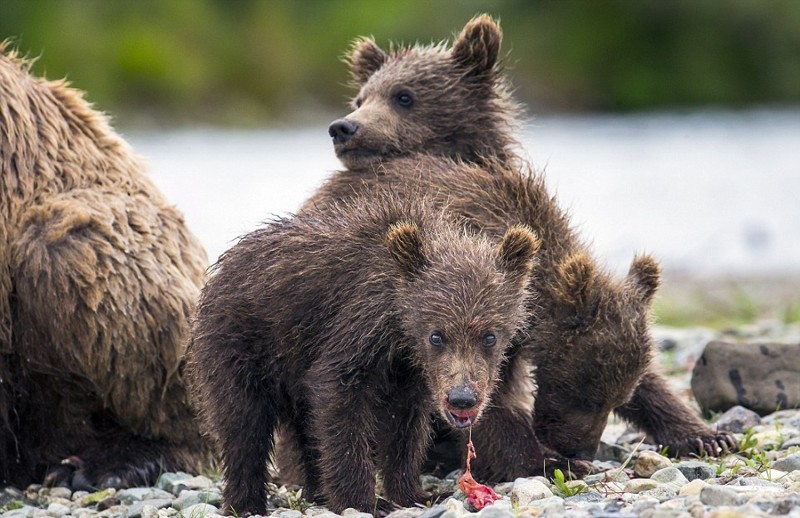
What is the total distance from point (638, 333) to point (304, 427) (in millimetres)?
1799

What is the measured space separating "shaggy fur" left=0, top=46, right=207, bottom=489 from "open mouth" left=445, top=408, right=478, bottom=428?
2.37m

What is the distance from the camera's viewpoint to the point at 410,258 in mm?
6207

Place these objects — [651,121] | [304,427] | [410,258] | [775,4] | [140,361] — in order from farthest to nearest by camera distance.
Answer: [775,4] < [651,121] < [140,361] < [304,427] < [410,258]

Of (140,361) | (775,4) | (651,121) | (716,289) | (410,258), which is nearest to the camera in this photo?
(410,258)

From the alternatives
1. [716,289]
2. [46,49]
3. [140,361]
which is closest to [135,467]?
[140,361]

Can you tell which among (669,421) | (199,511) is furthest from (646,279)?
(199,511)

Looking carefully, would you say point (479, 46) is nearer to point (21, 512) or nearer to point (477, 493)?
point (477, 493)

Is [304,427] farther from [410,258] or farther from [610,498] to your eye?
[610,498]

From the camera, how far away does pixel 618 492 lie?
20.8ft

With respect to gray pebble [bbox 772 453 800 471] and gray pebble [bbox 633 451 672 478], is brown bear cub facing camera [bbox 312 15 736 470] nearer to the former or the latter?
gray pebble [bbox 633 451 672 478]

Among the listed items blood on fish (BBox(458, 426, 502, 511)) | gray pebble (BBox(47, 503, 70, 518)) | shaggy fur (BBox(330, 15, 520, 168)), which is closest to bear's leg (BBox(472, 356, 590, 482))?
blood on fish (BBox(458, 426, 502, 511))

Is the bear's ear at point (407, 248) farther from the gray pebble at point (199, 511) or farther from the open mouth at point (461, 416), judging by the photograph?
the gray pebble at point (199, 511)

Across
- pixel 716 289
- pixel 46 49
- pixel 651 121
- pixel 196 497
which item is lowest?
pixel 196 497

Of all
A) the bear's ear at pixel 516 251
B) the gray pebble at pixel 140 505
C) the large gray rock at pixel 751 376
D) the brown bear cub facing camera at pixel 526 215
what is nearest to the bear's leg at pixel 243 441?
the gray pebble at pixel 140 505
